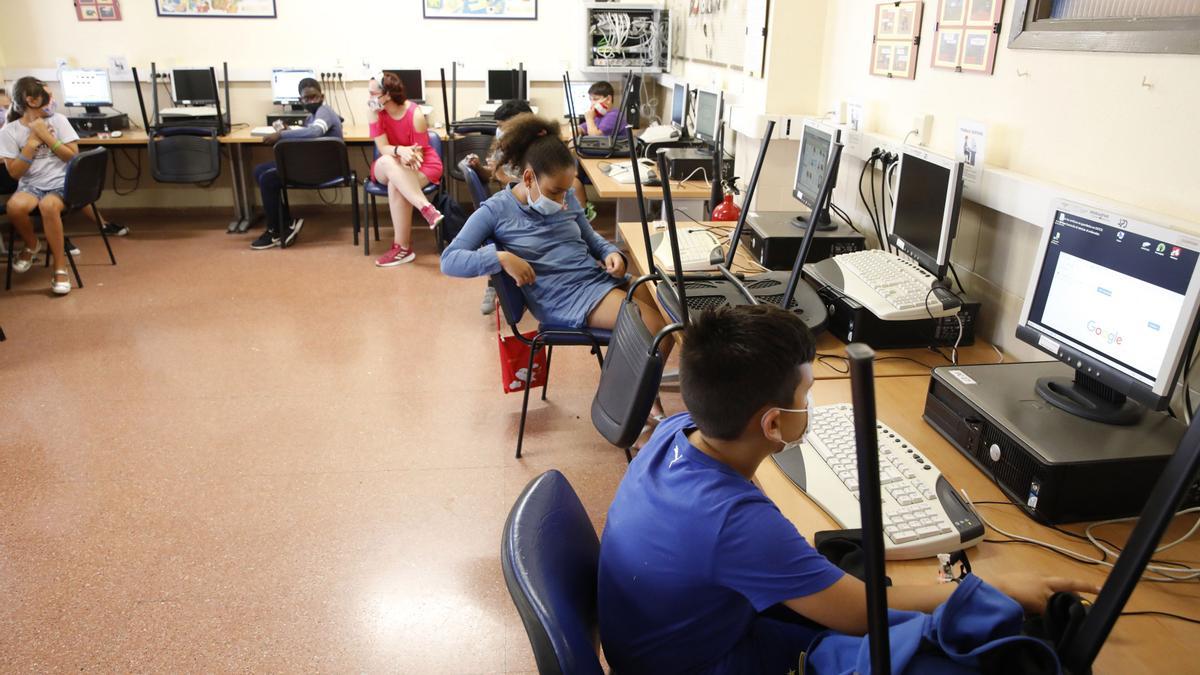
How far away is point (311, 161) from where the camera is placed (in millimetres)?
5152

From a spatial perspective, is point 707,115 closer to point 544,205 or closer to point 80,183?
point 544,205

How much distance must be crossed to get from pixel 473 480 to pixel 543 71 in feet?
14.5

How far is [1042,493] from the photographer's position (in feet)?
4.17

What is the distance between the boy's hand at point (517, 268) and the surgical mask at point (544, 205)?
A: 215 millimetres

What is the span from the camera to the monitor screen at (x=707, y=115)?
3908 mm

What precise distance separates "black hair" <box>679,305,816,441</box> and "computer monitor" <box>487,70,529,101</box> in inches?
207

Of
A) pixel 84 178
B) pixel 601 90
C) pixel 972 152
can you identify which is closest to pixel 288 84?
pixel 84 178

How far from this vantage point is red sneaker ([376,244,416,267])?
5032 mm

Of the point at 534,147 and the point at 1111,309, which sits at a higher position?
the point at 534,147

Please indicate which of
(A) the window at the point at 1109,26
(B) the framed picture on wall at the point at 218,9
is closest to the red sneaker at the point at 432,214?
(B) the framed picture on wall at the point at 218,9

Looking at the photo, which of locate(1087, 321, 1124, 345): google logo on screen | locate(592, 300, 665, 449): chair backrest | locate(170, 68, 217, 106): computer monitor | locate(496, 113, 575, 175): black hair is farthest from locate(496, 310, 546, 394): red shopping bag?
locate(170, 68, 217, 106): computer monitor

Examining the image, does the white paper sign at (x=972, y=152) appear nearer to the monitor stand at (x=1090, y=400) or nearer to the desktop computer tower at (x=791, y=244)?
the desktop computer tower at (x=791, y=244)

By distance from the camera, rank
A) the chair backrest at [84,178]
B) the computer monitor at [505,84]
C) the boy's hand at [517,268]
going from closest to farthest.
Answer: the boy's hand at [517,268]
the chair backrest at [84,178]
the computer monitor at [505,84]

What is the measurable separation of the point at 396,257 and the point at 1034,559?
445cm
